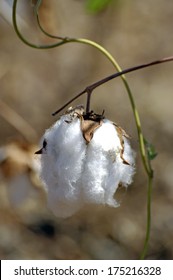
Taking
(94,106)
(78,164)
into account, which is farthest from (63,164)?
(94,106)

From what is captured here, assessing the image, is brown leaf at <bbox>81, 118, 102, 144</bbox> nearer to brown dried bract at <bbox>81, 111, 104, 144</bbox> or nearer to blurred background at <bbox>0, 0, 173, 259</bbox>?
brown dried bract at <bbox>81, 111, 104, 144</bbox>

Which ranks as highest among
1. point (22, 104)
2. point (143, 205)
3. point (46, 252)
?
point (22, 104)

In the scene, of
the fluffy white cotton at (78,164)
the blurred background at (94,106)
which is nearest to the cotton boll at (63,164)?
the fluffy white cotton at (78,164)

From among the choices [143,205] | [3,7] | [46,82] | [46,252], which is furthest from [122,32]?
[3,7]

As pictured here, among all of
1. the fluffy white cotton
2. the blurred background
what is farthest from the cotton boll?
the blurred background

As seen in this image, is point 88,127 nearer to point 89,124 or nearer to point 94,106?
point 89,124

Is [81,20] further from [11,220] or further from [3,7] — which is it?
[3,7]
